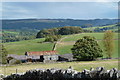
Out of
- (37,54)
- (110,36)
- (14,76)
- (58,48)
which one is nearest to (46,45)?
(58,48)

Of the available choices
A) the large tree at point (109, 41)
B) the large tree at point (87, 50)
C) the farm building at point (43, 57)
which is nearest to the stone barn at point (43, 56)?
the farm building at point (43, 57)

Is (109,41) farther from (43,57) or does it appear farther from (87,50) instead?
(43,57)

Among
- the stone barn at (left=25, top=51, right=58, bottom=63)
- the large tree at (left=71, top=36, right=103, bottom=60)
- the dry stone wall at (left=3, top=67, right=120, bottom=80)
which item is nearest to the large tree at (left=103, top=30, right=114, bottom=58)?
the large tree at (left=71, top=36, right=103, bottom=60)

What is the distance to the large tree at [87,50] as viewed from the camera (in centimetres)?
4241

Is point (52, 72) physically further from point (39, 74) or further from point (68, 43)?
point (68, 43)

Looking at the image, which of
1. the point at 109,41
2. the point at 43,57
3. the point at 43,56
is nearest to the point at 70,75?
the point at 109,41

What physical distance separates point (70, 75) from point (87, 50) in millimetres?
33095

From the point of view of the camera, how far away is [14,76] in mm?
12539

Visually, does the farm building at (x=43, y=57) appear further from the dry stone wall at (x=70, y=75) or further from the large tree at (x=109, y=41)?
the dry stone wall at (x=70, y=75)

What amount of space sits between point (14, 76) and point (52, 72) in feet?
10.0

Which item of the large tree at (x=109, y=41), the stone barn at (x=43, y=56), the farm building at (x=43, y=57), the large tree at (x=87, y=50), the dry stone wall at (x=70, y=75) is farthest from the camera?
the stone barn at (x=43, y=56)

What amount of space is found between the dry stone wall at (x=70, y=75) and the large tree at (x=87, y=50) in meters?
30.7

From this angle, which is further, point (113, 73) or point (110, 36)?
point (110, 36)

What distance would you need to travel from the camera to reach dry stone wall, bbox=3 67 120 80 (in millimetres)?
8817
